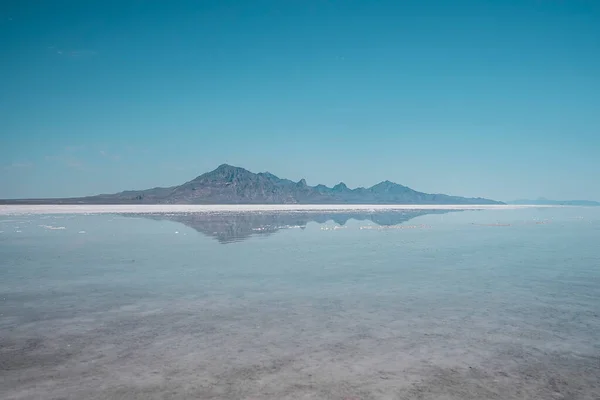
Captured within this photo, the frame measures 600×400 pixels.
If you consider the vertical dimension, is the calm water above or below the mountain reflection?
below

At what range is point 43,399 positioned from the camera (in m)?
5.66

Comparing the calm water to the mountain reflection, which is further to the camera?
the mountain reflection

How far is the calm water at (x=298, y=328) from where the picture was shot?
6.12 m

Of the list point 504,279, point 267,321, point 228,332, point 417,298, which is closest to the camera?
point 228,332

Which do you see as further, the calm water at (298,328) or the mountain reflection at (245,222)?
the mountain reflection at (245,222)

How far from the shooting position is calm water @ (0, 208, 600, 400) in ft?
20.1

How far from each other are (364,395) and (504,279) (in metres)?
9.79

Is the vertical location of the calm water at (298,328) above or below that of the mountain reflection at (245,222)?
below

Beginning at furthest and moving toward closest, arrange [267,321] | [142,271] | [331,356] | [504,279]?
[142,271], [504,279], [267,321], [331,356]

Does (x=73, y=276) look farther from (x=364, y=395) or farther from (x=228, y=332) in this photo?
(x=364, y=395)

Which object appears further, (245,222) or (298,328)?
(245,222)

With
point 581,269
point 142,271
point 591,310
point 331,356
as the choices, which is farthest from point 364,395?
point 581,269

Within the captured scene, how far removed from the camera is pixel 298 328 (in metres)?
8.66

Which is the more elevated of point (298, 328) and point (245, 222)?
point (245, 222)
